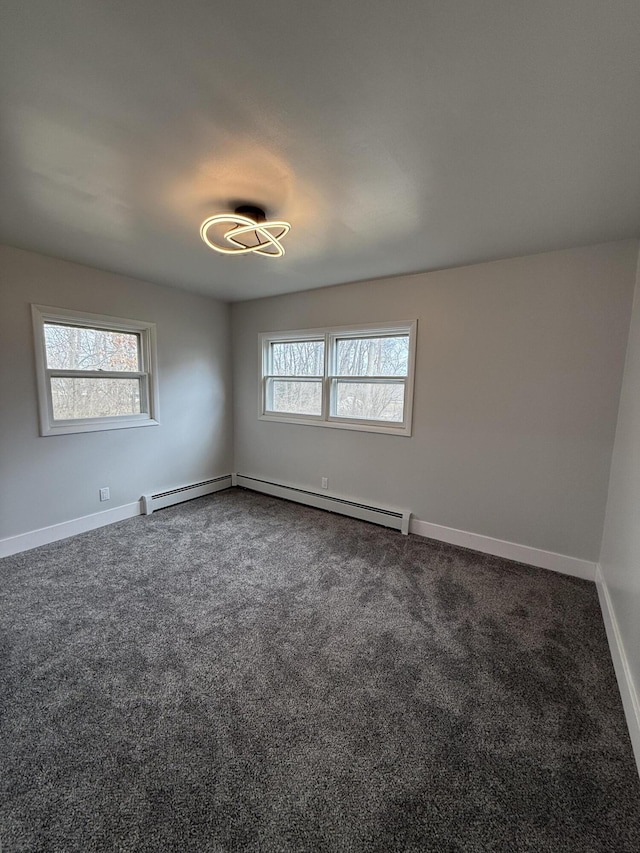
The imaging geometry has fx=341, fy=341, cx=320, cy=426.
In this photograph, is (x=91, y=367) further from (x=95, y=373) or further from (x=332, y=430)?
(x=332, y=430)

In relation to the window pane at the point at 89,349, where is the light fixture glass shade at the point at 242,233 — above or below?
above

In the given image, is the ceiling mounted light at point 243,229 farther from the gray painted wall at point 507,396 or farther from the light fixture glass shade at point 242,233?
the gray painted wall at point 507,396

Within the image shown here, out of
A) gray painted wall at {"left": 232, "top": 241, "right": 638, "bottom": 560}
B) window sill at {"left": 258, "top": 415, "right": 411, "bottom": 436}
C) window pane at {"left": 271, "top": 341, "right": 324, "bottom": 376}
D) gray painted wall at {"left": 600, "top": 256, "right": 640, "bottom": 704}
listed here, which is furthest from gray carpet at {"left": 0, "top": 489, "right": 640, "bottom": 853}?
window pane at {"left": 271, "top": 341, "right": 324, "bottom": 376}

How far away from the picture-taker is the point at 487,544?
3.05 meters

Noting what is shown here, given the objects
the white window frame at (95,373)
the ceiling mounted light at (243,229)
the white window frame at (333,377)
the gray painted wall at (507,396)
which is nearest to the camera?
the ceiling mounted light at (243,229)

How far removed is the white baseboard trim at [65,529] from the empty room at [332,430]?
0.9 inches

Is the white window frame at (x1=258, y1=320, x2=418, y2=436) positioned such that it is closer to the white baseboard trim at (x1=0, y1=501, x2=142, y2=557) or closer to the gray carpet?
the gray carpet

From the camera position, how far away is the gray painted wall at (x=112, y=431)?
112 inches

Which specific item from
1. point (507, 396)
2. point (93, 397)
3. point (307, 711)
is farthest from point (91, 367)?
point (507, 396)

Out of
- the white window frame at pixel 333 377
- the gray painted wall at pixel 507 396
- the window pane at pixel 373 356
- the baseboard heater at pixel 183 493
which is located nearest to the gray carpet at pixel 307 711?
the gray painted wall at pixel 507 396

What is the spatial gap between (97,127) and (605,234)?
118 inches

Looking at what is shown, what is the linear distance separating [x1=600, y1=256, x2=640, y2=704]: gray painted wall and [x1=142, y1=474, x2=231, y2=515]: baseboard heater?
403cm

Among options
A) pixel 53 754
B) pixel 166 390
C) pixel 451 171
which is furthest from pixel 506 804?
pixel 166 390

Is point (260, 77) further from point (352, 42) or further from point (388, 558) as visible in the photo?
point (388, 558)
